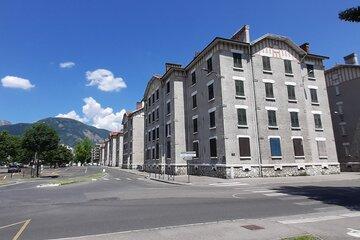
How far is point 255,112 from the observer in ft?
108

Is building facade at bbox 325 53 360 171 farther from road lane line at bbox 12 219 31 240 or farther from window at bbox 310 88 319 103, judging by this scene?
road lane line at bbox 12 219 31 240

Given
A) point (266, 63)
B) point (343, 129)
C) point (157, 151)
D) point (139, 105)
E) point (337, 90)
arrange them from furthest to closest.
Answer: point (139, 105)
point (157, 151)
point (337, 90)
point (343, 129)
point (266, 63)

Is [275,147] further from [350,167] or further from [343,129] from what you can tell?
[343,129]

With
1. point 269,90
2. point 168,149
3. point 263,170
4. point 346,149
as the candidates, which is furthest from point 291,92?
point 168,149

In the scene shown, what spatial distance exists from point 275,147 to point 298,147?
3.12 meters

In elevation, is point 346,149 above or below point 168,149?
below

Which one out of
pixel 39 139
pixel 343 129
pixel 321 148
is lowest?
pixel 321 148

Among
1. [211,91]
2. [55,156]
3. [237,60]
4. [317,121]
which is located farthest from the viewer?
[55,156]

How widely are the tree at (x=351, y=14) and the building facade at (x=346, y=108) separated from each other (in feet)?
99.7

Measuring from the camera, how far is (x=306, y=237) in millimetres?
7203

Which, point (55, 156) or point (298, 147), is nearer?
point (298, 147)

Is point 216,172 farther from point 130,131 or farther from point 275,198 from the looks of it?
point 130,131

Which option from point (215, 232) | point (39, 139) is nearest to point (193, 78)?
point (39, 139)

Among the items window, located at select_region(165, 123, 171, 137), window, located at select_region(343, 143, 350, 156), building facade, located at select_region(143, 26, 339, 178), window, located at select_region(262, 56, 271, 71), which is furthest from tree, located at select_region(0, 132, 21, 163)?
window, located at select_region(343, 143, 350, 156)
